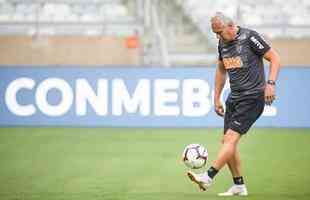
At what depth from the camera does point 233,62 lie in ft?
34.2

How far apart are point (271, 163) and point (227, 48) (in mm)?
3850

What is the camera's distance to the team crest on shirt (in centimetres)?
1040

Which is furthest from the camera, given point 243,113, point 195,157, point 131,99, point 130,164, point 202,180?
point 131,99

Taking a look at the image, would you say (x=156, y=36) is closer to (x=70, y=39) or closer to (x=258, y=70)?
(x=70, y=39)

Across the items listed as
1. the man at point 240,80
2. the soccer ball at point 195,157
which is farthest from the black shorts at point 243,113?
the soccer ball at point 195,157

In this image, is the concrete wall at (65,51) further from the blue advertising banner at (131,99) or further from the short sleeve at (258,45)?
the short sleeve at (258,45)

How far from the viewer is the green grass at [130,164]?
10.7 m

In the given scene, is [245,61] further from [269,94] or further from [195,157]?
[195,157]

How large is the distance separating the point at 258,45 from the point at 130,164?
13.7 feet

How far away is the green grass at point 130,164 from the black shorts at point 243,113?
0.82 m

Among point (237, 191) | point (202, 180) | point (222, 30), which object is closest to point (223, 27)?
point (222, 30)

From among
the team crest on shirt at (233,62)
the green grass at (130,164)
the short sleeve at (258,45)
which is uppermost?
the short sleeve at (258,45)

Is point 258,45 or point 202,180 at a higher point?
point 258,45

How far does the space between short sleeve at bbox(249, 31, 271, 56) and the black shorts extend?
529mm
